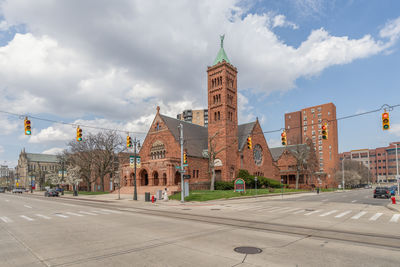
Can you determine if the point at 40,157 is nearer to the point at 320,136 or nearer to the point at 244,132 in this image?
the point at 244,132

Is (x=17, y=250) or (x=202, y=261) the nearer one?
(x=202, y=261)

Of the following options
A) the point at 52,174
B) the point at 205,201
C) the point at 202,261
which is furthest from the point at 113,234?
the point at 52,174

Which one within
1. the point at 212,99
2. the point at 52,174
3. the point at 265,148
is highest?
the point at 212,99

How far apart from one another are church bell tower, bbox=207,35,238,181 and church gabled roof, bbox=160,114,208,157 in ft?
13.3

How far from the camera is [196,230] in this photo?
1204 centimetres

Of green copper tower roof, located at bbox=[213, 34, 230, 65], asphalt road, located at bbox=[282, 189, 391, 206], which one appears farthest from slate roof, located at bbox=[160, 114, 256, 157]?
asphalt road, located at bbox=[282, 189, 391, 206]

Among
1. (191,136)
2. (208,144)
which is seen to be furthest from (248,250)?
(191,136)

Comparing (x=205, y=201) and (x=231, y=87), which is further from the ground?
(x=231, y=87)

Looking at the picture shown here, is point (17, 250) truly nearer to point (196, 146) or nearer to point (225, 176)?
point (225, 176)

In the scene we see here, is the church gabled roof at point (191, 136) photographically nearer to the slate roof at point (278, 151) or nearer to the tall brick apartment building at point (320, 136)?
the slate roof at point (278, 151)

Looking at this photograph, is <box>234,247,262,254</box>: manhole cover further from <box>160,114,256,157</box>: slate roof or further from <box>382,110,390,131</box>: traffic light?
<box>160,114,256,157</box>: slate roof

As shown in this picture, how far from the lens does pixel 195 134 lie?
5700 cm

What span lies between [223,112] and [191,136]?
9156 mm

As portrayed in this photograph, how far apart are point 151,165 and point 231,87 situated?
72.9 feet
